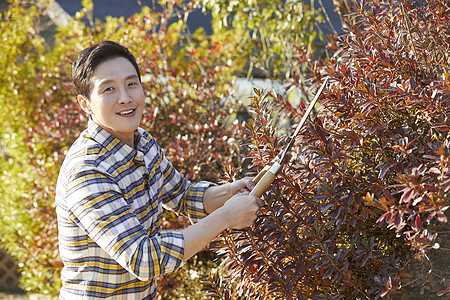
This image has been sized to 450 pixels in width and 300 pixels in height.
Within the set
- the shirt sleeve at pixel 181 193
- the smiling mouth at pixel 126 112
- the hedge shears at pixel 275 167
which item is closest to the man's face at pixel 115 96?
the smiling mouth at pixel 126 112

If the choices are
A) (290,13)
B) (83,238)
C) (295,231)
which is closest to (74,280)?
(83,238)

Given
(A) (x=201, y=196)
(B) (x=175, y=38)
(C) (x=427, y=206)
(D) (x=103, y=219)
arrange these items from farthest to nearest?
(B) (x=175, y=38) < (A) (x=201, y=196) < (D) (x=103, y=219) < (C) (x=427, y=206)

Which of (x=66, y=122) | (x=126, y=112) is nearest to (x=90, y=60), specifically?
(x=126, y=112)

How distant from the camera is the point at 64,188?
1919 millimetres

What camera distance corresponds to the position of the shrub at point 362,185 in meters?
1.71

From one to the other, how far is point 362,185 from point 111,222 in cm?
92

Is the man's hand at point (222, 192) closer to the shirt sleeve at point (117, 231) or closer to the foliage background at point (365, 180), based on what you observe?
the foliage background at point (365, 180)

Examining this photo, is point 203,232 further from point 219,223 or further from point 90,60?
point 90,60

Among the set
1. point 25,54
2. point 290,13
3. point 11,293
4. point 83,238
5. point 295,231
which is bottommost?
point 11,293

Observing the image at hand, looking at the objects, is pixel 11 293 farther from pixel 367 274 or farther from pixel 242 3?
pixel 367 274

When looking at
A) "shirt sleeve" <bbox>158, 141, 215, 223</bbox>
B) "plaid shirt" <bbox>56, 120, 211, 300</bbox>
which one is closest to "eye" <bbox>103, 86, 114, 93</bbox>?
"plaid shirt" <bbox>56, 120, 211, 300</bbox>

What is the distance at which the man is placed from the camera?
1.75 metres

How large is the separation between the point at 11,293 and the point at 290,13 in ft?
13.1

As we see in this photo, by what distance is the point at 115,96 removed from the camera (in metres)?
1.98
